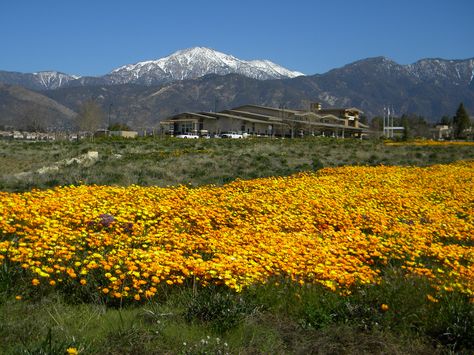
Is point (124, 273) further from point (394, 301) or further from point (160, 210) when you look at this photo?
point (160, 210)

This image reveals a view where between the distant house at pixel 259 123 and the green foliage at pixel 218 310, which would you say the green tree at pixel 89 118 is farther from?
the green foliage at pixel 218 310

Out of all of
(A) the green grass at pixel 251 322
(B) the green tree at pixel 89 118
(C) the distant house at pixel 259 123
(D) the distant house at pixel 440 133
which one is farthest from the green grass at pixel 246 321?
(D) the distant house at pixel 440 133

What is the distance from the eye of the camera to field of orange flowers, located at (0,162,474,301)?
570cm

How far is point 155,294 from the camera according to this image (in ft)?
18.3

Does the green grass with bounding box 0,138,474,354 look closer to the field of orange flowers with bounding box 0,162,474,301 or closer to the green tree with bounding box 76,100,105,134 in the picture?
the field of orange flowers with bounding box 0,162,474,301

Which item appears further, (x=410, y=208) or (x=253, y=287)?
(x=410, y=208)

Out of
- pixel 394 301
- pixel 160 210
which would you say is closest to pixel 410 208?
pixel 160 210

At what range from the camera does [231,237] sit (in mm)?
7535

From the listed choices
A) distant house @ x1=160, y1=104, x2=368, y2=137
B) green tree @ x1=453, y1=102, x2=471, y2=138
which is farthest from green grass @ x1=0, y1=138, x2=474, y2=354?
green tree @ x1=453, y1=102, x2=471, y2=138

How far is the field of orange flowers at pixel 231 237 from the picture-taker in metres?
5.70

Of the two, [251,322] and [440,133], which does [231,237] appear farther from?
[440,133]

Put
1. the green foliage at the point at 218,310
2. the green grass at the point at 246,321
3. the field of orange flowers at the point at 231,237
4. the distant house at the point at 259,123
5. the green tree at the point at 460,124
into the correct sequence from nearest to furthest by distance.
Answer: the green grass at the point at 246,321 → the green foliage at the point at 218,310 → the field of orange flowers at the point at 231,237 → the distant house at the point at 259,123 → the green tree at the point at 460,124

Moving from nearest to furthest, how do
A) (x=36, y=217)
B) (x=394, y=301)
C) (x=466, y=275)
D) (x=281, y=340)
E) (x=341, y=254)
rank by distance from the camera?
(x=281, y=340) → (x=394, y=301) → (x=466, y=275) → (x=341, y=254) → (x=36, y=217)

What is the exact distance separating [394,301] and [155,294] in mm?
2483
